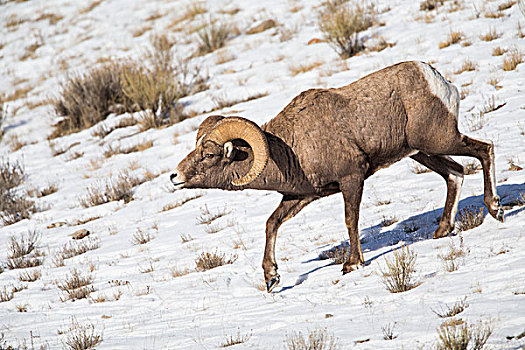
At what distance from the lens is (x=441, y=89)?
5.75 meters

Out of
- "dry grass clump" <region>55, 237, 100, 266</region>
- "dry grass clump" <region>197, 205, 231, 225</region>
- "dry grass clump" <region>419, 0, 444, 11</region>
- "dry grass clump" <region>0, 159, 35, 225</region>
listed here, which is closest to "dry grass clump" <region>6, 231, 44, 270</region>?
"dry grass clump" <region>55, 237, 100, 266</region>

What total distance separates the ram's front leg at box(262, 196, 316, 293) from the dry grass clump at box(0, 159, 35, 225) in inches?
289

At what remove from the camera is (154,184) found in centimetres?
1120

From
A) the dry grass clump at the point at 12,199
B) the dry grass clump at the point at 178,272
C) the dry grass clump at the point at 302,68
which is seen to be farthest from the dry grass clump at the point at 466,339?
the dry grass clump at the point at 302,68

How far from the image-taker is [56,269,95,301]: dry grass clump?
6.58 metres

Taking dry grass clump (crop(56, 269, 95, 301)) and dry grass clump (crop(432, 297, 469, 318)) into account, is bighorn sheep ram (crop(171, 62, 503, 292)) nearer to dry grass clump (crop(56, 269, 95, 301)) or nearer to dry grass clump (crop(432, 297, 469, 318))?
dry grass clump (crop(432, 297, 469, 318))

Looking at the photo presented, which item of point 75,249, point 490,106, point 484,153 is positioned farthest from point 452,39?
point 75,249

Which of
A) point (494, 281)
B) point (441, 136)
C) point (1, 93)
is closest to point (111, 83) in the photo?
point (1, 93)

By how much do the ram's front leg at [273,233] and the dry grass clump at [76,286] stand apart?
250 centimetres

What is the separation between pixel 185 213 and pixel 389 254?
186 inches

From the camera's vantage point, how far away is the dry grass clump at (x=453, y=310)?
12.8 ft

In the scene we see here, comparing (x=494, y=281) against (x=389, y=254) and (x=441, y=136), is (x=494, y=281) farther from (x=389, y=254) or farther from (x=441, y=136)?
(x=441, y=136)

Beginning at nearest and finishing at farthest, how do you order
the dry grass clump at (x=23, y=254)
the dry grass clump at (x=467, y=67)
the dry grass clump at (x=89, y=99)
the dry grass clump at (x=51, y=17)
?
1. the dry grass clump at (x=23, y=254)
2. the dry grass clump at (x=467, y=67)
3. the dry grass clump at (x=89, y=99)
4. the dry grass clump at (x=51, y=17)

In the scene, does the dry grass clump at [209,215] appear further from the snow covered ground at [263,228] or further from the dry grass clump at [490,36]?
the dry grass clump at [490,36]
